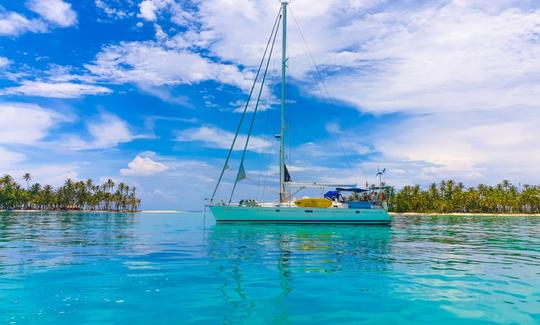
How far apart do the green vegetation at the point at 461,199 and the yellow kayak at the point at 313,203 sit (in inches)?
3666

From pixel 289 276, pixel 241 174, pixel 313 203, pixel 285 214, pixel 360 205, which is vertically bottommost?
pixel 289 276

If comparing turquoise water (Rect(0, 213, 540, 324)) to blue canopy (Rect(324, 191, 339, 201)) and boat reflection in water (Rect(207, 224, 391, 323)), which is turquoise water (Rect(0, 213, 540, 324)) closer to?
boat reflection in water (Rect(207, 224, 391, 323))

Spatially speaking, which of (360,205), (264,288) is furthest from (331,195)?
(264,288)

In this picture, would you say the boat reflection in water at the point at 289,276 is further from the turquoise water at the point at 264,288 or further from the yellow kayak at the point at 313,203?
the yellow kayak at the point at 313,203

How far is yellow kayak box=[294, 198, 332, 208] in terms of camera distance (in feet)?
123

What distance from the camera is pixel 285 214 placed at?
36594 mm

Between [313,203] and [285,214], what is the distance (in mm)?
3308

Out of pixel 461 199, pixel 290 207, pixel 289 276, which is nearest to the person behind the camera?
pixel 289 276

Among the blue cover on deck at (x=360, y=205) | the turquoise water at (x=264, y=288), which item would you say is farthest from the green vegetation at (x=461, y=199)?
the turquoise water at (x=264, y=288)

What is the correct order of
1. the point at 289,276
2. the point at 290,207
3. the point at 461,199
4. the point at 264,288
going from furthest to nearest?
the point at 461,199
the point at 290,207
the point at 289,276
the point at 264,288

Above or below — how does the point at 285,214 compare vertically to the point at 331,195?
below

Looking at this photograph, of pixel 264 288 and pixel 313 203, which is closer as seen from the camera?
pixel 264 288

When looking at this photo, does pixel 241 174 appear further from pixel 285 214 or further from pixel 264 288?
pixel 264 288

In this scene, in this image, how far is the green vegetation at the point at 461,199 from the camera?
125438 mm
